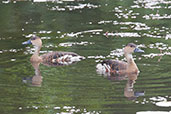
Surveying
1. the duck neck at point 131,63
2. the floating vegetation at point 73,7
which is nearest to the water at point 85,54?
the floating vegetation at point 73,7

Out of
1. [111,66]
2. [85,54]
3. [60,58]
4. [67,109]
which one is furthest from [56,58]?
[67,109]

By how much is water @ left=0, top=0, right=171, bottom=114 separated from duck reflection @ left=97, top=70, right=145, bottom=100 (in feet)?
0.11

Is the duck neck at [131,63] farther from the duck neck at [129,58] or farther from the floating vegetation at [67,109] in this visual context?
the floating vegetation at [67,109]

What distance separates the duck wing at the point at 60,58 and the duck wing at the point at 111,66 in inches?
50.5

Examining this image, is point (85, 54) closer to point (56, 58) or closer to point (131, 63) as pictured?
point (56, 58)

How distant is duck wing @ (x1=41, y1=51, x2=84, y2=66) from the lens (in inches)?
632

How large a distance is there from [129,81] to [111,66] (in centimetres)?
114

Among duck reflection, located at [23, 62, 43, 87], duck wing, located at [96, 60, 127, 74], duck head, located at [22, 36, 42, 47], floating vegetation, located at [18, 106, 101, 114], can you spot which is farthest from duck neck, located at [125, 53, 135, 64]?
floating vegetation, located at [18, 106, 101, 114]

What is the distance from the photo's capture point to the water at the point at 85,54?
1180 centimetres

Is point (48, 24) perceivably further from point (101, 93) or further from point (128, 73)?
point (101, 93)

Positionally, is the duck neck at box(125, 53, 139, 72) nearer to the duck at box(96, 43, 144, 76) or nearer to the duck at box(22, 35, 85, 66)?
the duck at box(96, 43, 144, 76)

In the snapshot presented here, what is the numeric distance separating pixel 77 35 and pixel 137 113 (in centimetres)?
863

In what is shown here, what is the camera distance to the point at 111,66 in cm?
1497

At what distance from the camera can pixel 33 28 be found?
2081 cm
